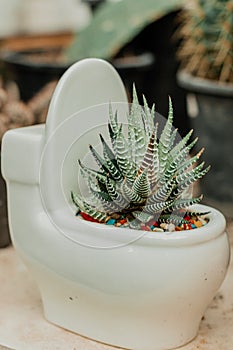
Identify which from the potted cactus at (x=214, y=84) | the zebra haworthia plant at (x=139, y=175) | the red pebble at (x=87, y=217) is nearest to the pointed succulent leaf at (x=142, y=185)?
the zebra haworthia plant at (x=139, y=175)

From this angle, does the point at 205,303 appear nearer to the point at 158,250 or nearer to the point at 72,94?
the point at 158,250

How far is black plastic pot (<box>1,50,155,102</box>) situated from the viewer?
7.79 feet

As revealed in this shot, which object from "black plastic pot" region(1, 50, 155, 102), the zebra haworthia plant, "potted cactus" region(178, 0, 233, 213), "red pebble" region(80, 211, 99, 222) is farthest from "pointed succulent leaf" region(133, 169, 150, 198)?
"black plastic pot" region(1, 50, 155, 102)

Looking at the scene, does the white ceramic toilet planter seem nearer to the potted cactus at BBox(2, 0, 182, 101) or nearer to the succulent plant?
the succulent plant

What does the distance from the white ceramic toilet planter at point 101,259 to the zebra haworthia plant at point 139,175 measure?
52mm

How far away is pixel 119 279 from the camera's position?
3.93 ft

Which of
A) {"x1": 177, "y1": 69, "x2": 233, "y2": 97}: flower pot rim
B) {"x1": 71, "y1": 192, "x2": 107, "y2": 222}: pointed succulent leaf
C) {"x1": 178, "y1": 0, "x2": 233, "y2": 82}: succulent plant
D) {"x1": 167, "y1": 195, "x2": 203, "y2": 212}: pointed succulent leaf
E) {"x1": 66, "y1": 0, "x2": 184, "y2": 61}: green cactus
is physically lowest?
{"x1": 66, "y1": 0, "x2": 184, "y2": 61}: green cactus

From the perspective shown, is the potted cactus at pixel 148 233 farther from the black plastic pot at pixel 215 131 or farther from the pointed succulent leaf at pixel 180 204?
the black plastic pot at pixel 215 131

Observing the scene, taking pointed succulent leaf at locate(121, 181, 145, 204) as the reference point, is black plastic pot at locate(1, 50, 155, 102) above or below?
below

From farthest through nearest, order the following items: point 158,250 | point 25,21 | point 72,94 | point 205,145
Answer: point 25,21
point 205,145
point 72,94
point 158,250

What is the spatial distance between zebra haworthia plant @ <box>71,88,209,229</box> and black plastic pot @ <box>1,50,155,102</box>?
113 cm

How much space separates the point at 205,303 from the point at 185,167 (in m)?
0.24

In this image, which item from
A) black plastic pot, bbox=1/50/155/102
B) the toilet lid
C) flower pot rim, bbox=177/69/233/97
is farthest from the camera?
black plastic pot, bbox=1/50/155/102

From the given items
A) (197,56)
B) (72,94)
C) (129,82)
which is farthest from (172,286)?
(129,82)
